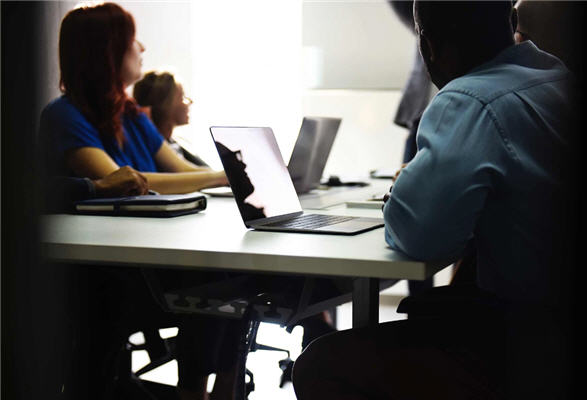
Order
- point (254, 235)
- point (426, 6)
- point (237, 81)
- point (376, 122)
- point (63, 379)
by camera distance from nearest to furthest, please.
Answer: point (63, 379), point (426, 6), point (254, 235), point (376, 122), point (237, 81)

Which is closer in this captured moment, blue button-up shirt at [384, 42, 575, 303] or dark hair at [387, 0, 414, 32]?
blue button-up shirt at [384, 42, 575, 303]

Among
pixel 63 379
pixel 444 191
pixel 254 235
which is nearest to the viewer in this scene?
pixel 63 379

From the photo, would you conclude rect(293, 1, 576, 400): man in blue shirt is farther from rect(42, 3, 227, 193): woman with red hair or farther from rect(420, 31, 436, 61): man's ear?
rect(42, 3, 227, 193): woman with red hair

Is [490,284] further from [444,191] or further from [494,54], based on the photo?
[494,54]

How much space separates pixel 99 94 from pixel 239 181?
829 mm

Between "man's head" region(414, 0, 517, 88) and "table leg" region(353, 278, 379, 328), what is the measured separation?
430 mm

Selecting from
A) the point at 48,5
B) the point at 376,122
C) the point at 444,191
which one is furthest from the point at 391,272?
the point at 376,122

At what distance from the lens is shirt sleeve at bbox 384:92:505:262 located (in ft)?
3.29

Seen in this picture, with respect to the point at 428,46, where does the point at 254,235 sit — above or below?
below

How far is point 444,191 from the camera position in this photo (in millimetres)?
1002

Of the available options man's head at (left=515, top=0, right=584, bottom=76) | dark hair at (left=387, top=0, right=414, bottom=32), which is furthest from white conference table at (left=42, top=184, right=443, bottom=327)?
dark hair at (left=387, top=0, right=414, bottom=32)

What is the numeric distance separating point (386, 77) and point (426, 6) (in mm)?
2874

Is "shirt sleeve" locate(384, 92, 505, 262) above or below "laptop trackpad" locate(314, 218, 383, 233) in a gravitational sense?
above

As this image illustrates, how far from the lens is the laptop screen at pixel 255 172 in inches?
53.1
